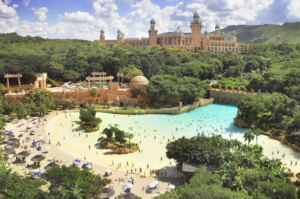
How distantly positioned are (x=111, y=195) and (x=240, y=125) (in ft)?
79.8

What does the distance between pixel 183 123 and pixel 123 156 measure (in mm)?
13745

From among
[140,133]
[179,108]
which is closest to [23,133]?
[140,133]

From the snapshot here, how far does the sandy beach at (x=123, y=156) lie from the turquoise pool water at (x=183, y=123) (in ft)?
1.43

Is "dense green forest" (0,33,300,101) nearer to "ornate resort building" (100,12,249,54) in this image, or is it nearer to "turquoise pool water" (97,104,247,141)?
"turquoise pool water" (97,104,247,141)

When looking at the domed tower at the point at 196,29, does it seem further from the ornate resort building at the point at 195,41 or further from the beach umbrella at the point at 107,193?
the beach umbrella at the point at 107,193

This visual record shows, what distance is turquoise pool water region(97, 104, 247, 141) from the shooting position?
35.6 metres

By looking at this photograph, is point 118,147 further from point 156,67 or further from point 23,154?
point 156,67

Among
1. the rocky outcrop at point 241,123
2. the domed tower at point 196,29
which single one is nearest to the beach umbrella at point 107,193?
the rocky outcrop at point 241,123

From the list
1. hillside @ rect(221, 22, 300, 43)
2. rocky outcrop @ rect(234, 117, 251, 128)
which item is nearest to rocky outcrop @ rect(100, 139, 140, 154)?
rocky outcrop @ rect(234, 117, 251, 128)

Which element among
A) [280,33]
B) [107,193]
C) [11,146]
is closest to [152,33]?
[11,146]

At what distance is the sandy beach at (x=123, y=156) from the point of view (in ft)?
76.9

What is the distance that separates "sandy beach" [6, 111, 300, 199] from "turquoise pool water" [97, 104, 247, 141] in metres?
0.44

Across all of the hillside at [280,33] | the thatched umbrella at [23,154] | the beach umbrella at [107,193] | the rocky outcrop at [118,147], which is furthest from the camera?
the hillside at [280,33]

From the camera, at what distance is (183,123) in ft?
129
